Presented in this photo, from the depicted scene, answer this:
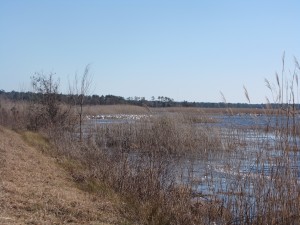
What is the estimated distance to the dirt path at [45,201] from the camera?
7.04m

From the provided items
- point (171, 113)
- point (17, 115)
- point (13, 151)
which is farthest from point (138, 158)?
point (17, 115)

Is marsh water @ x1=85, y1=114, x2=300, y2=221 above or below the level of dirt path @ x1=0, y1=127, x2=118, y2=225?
above

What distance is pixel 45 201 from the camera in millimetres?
7938

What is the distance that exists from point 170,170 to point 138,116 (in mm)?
9556

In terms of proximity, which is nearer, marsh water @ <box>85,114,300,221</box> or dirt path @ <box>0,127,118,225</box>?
marsh water @ <box>85,114,300,221</box>

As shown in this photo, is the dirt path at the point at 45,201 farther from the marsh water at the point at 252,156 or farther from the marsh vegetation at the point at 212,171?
the marsh water at the point at 252,156

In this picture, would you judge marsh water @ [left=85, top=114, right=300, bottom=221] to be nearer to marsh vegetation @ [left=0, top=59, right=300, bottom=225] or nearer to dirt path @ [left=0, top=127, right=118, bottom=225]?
marsh vegetation @ [left=0, top=59, right=300, bottom=225]

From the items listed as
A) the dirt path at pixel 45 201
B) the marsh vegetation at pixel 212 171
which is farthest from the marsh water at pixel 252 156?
the dirt path at pixel 45 201

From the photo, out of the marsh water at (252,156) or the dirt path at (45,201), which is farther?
the dirt path at (45,201)

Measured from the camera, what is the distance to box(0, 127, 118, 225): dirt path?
7.04 metres

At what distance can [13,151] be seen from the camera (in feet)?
47.0

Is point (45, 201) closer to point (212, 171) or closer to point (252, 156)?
point (212, 171)

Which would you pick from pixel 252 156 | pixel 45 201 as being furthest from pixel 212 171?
pixel 45 201

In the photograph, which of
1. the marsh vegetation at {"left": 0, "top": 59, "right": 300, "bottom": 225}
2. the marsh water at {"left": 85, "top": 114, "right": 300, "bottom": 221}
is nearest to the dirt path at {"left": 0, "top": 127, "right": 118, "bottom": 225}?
the marsh vegetation at {"left": 0, "top": 59, "right": 300, "bottom": 225}
